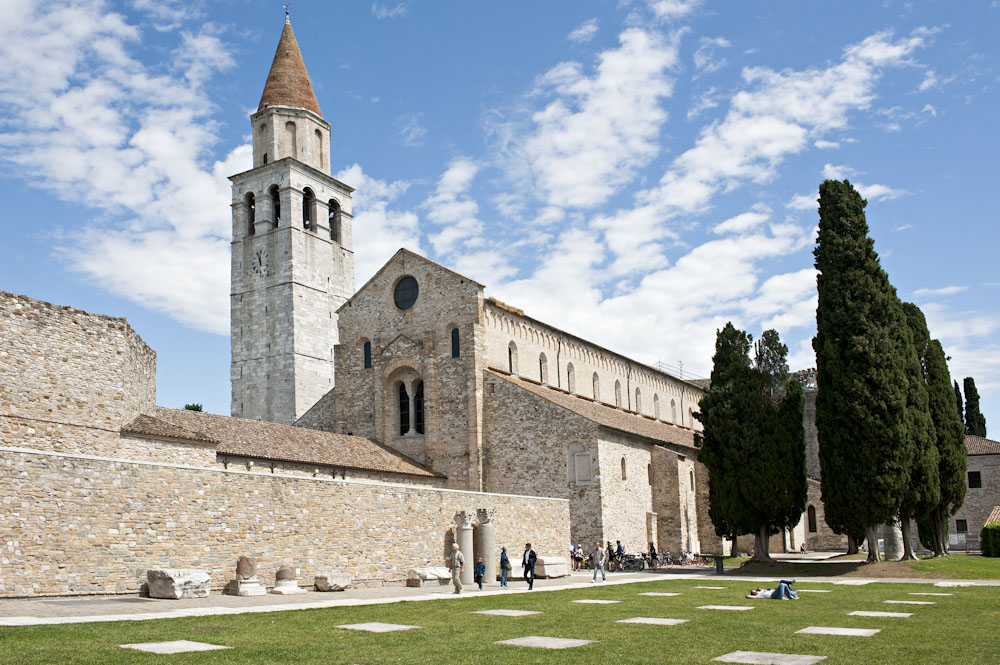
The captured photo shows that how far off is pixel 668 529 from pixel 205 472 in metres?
23.7

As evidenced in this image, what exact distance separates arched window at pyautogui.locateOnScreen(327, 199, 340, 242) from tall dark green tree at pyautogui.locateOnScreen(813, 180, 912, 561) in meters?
36.7

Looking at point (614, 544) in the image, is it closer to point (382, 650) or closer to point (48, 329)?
point (48, 329)

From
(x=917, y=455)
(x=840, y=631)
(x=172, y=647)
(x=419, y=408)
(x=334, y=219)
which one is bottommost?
(x=840, y=631)

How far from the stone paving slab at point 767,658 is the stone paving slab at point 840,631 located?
8.16 ft

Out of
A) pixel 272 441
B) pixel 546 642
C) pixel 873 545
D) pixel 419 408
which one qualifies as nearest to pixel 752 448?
pixel 873 545

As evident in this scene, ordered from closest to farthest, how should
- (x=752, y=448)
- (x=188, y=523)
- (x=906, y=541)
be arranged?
(x=188, y=523), (x=906, y=541), (x=752, y=448)

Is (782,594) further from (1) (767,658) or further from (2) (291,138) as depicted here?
(2) (291,138)

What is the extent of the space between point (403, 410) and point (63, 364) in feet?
69.0

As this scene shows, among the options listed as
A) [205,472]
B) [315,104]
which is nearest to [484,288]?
[205,472]

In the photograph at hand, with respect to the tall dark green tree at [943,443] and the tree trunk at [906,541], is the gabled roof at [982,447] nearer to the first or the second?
the tall dark green tree at [943,443]

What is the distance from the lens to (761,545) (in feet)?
108

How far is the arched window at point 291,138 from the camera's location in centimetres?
5691

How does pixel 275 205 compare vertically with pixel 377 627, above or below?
above

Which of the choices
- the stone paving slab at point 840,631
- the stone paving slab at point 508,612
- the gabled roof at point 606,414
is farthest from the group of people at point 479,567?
the gabled roof at point 606,414
